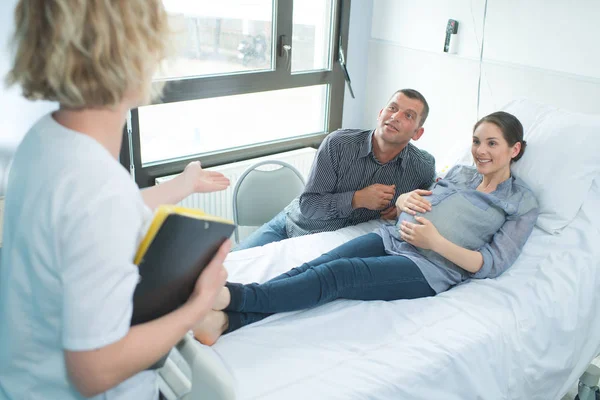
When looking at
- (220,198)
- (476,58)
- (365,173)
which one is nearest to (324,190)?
(365,173)

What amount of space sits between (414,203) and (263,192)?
2.19 feet

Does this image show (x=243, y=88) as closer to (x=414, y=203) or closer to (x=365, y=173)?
(x=365, y=173)

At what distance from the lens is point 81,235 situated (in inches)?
25.5

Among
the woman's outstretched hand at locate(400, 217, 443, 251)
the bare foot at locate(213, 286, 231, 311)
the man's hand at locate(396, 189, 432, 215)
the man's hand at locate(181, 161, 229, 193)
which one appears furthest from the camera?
the man's hand at locate(396, 189, 432, 215)

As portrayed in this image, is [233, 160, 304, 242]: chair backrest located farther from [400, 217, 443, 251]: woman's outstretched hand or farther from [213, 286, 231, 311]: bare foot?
[213, 286, 231, 311]: bare foot

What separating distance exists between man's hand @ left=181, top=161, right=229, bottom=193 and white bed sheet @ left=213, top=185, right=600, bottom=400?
0.39 metres

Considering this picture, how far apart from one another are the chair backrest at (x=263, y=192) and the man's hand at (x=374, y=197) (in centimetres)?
35

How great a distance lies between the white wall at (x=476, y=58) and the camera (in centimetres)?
215

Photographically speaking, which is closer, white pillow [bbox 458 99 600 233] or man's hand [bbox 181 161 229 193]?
man's hand [bbox 181 161 229 193]

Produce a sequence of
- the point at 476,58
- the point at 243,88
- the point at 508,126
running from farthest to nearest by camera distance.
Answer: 1. the point at 243,88
2. the point at 476,58
3. the point at 508,126

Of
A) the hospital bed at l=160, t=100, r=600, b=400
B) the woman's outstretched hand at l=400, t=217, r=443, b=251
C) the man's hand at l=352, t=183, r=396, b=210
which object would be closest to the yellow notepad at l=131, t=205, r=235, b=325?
the hospital bed at l=160, t=100, r=600, b=400

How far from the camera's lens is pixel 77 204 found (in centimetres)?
65

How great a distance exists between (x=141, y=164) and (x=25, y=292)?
181cm

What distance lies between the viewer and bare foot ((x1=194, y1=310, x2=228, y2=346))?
1283mm
